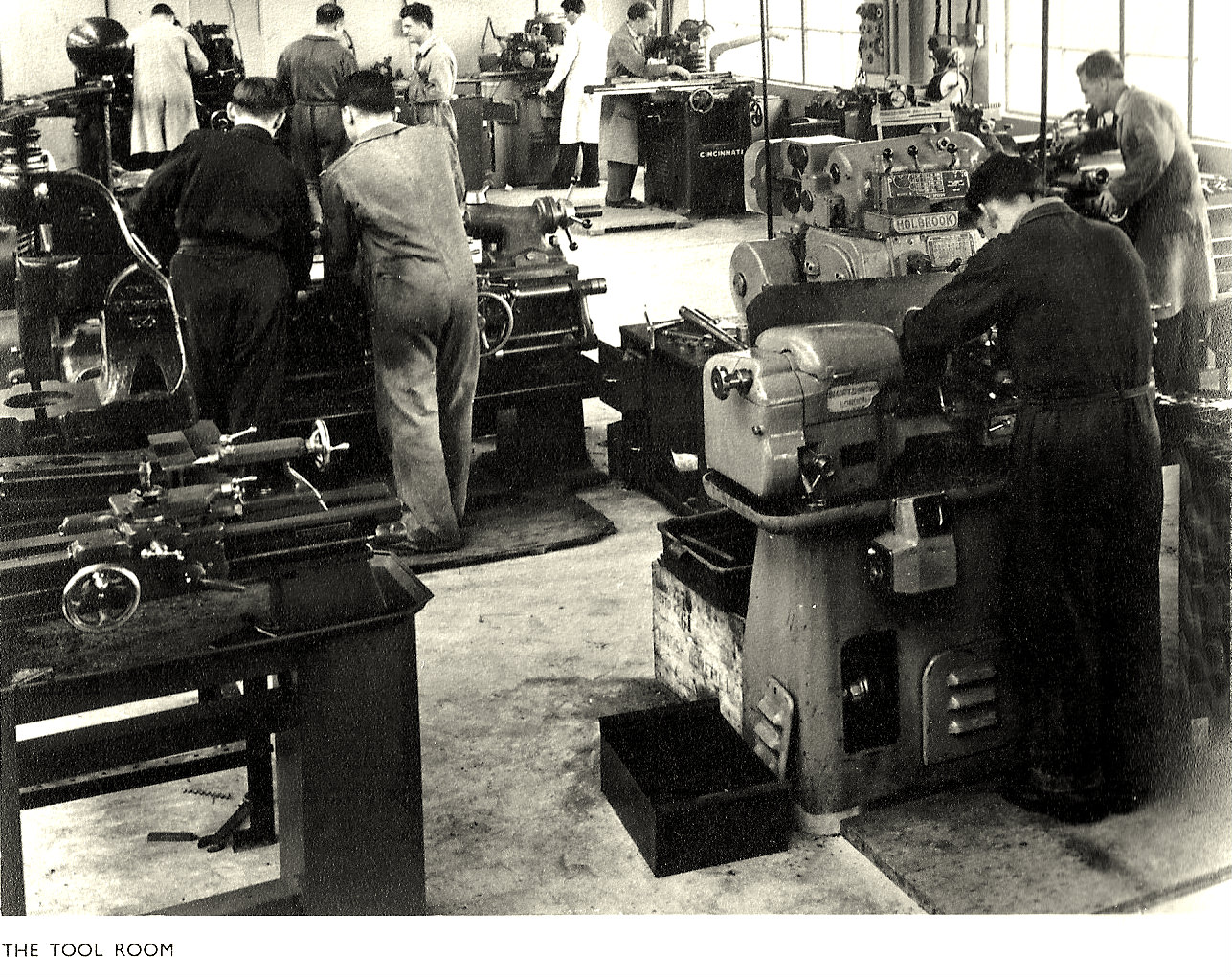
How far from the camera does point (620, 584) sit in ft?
13.4

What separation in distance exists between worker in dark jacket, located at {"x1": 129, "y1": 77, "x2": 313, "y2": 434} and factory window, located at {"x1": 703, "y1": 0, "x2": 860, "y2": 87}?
6.40 meters

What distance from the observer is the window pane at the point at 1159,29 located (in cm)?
514

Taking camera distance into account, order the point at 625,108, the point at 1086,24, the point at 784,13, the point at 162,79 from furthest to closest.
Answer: the point at 784,13 → the point at 625,108 → the point at 1086,24 → the point at 162,79

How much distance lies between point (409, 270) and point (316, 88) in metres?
3.33

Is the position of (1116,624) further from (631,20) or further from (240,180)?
(631,20)

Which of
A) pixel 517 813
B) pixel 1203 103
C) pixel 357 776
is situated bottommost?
pixel 517 813

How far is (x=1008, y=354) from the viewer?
2.67 m

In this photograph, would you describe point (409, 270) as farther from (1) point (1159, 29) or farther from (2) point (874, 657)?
(1) point (1159, 29)

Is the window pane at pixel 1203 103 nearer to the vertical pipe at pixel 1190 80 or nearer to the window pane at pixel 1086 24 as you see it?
the vertical pipe at pixel 1190 80

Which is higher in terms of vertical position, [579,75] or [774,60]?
[774,60]

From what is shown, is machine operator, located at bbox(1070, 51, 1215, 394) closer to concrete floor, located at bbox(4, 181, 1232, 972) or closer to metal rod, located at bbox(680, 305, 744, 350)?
metal rod, located at bbox(680, 305, 744, 350)

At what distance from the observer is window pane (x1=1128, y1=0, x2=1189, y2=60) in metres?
5.14

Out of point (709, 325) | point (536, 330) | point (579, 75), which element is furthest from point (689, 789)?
point (579, 75)

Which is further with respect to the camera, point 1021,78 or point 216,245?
point 1021,78
